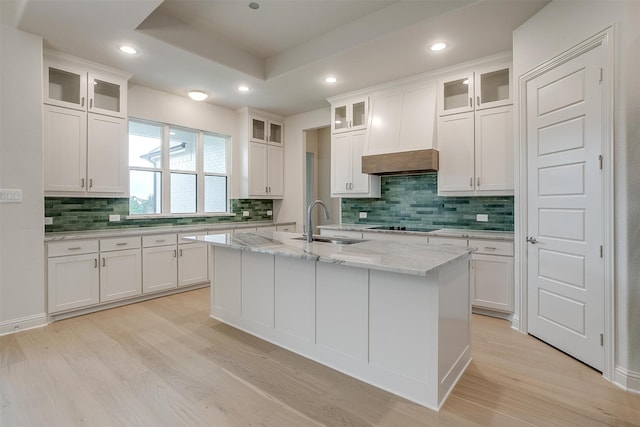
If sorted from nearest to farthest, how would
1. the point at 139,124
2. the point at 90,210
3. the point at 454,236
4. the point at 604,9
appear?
1. the point at 604,9
2. the point at 454,236
3. the point at 90,210
4. the point at 139,124

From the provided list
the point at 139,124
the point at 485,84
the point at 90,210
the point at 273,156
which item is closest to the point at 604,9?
the point at 485,84

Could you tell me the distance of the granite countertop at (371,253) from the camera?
5.54 ft

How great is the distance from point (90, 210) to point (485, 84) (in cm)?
485

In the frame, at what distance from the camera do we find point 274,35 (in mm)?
3441

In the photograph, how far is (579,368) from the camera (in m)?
2.25

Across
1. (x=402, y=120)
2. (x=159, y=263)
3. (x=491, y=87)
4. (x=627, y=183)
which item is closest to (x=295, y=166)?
(x=402, y=120)

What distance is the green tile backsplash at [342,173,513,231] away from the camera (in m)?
3.68

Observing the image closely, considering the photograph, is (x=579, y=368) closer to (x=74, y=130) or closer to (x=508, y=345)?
(x=508, y=345)

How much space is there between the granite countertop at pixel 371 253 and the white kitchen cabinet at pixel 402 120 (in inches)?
72.2

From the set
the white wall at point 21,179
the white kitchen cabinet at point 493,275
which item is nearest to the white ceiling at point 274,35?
the white wall at point 21,179

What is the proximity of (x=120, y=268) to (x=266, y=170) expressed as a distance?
272cm

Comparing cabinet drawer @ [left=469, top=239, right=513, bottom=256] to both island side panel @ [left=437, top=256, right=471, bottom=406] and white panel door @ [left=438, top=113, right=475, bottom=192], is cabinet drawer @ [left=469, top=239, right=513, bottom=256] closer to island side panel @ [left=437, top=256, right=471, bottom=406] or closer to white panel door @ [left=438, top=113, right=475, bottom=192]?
white panel door @ [left=438, top=113, right=475, bottom=192]

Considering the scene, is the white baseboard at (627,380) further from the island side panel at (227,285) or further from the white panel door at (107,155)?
the white panel door at (107,155)

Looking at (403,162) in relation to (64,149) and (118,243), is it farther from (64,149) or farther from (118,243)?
(64,149)
